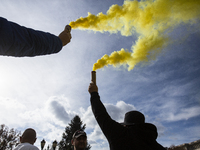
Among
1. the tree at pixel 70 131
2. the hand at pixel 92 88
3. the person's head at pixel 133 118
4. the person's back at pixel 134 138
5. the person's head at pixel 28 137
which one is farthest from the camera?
the tree at pixel 70 131

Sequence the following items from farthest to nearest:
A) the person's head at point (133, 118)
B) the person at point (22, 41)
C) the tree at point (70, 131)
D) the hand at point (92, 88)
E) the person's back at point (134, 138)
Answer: the tree at point (70, 131) → the hand at point (92, 88) → the person's head at point (133, 118) → the person's back at point (134, 138) → the person at point (22, 41)

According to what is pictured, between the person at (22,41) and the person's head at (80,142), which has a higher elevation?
the person at (22,41)

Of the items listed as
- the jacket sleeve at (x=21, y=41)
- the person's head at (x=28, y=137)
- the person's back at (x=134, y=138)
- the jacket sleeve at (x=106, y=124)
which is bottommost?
the person's back at (x=134, y=138)

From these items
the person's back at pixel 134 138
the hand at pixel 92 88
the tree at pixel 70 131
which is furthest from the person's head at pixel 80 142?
the tree at pixel 70 131

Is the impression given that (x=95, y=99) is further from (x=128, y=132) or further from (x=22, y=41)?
(x=22, y=41)

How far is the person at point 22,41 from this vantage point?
1.00 meters

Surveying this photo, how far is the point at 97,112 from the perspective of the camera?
178 cm

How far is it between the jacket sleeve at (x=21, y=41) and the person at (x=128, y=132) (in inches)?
43.7

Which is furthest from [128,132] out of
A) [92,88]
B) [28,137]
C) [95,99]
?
[28,137]

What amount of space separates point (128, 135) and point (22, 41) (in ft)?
5.22

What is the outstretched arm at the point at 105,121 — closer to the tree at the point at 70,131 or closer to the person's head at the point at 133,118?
the person's head at the point at 133,118

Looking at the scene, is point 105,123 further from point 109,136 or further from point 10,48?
point 10,48

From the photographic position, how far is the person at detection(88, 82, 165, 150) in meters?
1.52

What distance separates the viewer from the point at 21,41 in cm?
108
